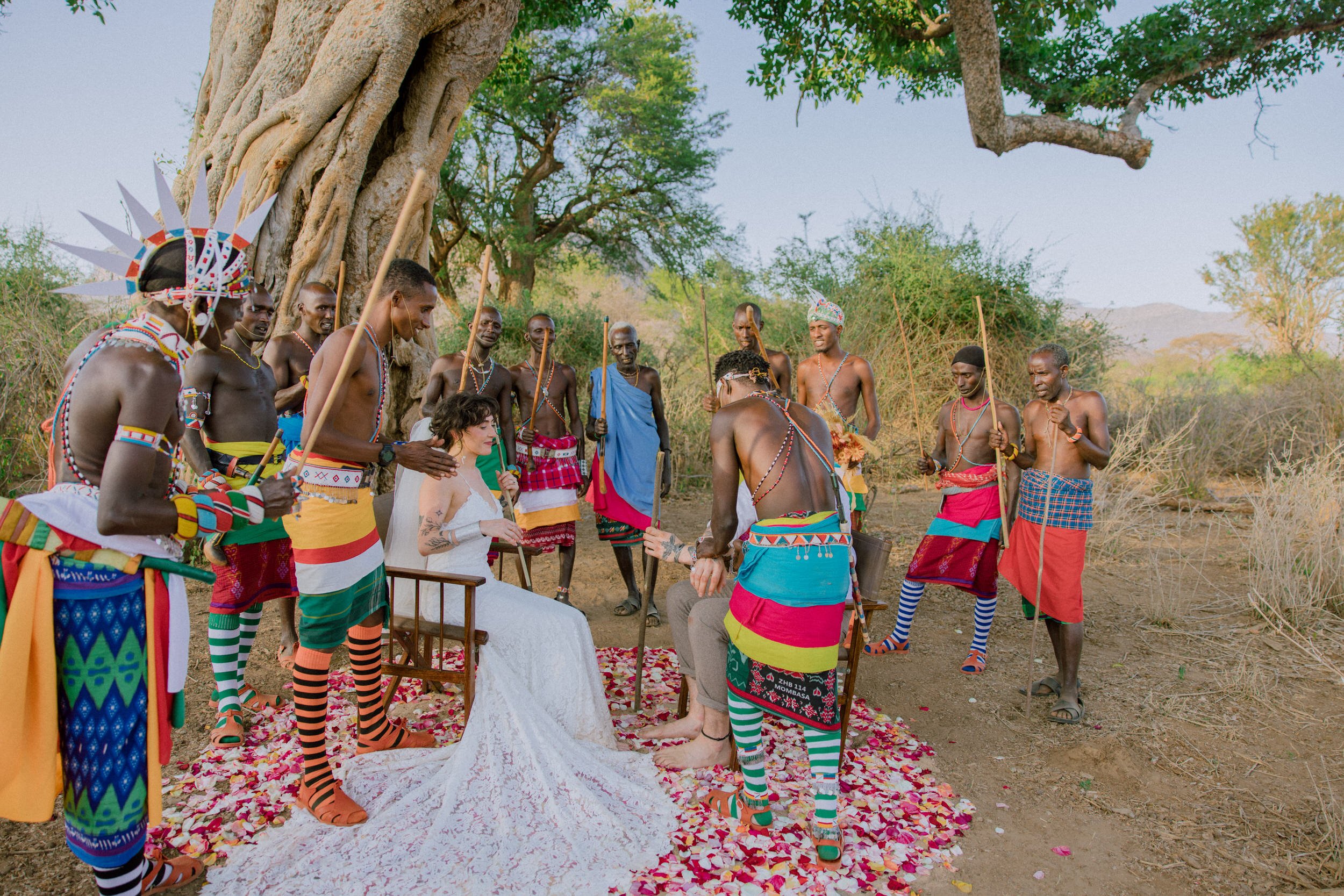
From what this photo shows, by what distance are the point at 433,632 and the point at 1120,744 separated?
10.6 ft

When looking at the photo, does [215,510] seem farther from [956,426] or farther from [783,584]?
[956,426]

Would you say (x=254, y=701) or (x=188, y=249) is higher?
(x=188, y=249)

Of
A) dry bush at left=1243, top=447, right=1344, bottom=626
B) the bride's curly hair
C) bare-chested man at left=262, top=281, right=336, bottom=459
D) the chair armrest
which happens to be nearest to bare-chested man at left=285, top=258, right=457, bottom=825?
the chair armrest

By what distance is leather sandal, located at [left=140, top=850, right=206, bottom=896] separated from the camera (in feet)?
7.52

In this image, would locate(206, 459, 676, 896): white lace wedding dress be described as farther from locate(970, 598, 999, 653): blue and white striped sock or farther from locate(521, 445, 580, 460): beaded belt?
locate(970, 598, 999, 653): blue and white striped sock

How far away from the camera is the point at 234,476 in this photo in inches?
131

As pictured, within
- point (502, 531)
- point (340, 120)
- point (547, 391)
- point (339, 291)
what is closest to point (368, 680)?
point (502, 531)

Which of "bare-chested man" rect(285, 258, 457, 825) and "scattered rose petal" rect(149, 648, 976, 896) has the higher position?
"bare-chested man" rect(285, 258, 457, 825)

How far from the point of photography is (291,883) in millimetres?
2340

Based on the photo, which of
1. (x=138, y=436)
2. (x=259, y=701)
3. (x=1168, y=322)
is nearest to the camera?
(x=138, y=436)

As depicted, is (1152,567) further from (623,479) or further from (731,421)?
(731,421)

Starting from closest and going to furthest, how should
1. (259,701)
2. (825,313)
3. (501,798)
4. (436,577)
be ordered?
(501,798) < (436,577) < (259,701) < (825,313)

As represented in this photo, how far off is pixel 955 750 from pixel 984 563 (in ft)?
4.27

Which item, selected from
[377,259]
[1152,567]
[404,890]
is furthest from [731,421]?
[1152,567]
